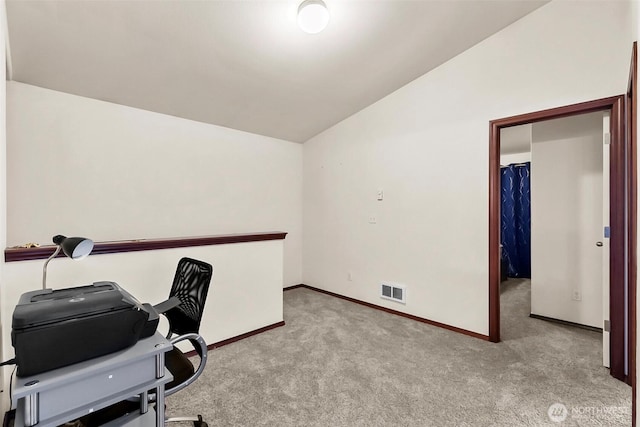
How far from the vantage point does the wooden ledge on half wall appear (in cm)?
174

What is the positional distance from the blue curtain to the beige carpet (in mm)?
2030

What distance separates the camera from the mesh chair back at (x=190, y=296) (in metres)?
1.62

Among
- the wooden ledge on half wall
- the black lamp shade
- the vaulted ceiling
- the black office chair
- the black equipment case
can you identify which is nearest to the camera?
the black equipment case

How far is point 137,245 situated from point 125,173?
1160mm

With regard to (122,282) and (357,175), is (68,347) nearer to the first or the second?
(122,282)

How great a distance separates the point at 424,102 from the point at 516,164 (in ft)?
9.23

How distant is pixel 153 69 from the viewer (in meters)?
2.52

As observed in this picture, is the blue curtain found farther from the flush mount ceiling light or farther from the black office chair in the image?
the black office chair

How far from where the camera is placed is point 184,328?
1678 mm

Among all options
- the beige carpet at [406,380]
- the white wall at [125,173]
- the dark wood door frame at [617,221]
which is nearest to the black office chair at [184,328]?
the beige carpet at [406,380]

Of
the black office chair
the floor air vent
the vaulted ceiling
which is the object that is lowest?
the floor air vent

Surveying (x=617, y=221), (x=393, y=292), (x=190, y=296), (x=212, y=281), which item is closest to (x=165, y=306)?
(x=190, y=296)

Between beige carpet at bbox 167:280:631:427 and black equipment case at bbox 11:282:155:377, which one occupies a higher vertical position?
black equipment case at bbox 11:282:155:377

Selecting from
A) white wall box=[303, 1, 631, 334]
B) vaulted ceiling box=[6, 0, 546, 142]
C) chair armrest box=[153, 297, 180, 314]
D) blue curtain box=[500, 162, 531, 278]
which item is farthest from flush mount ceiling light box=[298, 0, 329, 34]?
blue curtain box=[500, 162, 531, 278]
